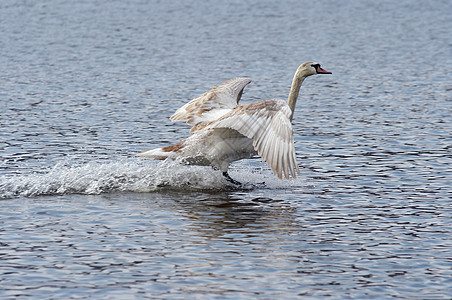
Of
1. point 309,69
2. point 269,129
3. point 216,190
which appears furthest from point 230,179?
point 309,69

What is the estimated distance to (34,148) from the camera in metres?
17.8

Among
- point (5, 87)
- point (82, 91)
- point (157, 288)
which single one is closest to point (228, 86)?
point (157, 288)

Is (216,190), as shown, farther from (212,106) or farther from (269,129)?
(269,129)

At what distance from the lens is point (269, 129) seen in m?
13.2

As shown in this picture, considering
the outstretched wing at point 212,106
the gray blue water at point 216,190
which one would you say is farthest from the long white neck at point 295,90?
the gray blue water at point 216,190

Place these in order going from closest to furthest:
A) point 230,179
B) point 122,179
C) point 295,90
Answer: point 122,179 → point 230,179 → point 295,90

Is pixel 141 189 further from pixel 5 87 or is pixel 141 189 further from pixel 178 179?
pixel 5 87

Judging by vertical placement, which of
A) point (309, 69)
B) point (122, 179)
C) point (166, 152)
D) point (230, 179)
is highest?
point (309, 69)

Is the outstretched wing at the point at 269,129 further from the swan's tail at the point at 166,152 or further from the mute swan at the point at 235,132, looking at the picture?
the swan's tail at the point at 166,152

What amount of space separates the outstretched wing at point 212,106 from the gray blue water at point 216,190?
105cm

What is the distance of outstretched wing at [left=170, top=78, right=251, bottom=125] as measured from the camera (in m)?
15.6

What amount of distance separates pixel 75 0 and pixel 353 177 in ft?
194

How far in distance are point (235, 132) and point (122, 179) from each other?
226 centimetres

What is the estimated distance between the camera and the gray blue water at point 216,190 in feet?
32.0
